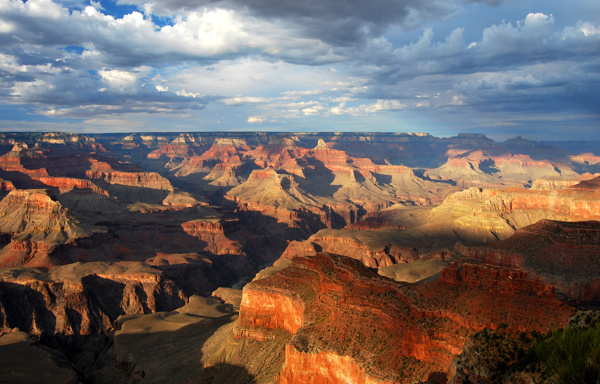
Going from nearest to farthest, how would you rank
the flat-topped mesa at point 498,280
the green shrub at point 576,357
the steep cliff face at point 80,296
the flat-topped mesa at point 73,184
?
the green shrub at point 576,357, the flat-topped mesa at point 498,280, the steep cliff face at point 80,296, the flat-topped mesa at point 73,184

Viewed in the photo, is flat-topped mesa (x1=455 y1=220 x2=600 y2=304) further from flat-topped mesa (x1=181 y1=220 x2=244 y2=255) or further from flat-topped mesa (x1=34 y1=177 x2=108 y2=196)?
flat-topped mesa (x1=34 y1=177 x2=108 y2=196)

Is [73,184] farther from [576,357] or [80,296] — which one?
[576,357]

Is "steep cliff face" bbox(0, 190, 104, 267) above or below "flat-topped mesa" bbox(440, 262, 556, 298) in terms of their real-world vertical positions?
below

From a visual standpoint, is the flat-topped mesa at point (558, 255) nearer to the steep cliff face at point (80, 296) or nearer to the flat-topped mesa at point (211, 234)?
the steep cliff face at point (80, 296)

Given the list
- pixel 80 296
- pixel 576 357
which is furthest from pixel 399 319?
pixel 80 296

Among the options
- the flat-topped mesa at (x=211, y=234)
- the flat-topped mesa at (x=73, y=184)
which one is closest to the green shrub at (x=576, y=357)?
the flat-topped mesa at (x=211, y=234)

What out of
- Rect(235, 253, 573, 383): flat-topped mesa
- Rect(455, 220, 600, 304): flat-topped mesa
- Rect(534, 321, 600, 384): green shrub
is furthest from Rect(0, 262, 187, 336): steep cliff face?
Rect(534, 321, 600, 384): green shrub

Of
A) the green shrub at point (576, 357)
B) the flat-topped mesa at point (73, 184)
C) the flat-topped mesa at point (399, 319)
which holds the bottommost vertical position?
the flat-topped mesa at point (73, 184)

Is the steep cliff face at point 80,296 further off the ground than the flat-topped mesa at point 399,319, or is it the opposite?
the flat-topped mesa at point 399,319
